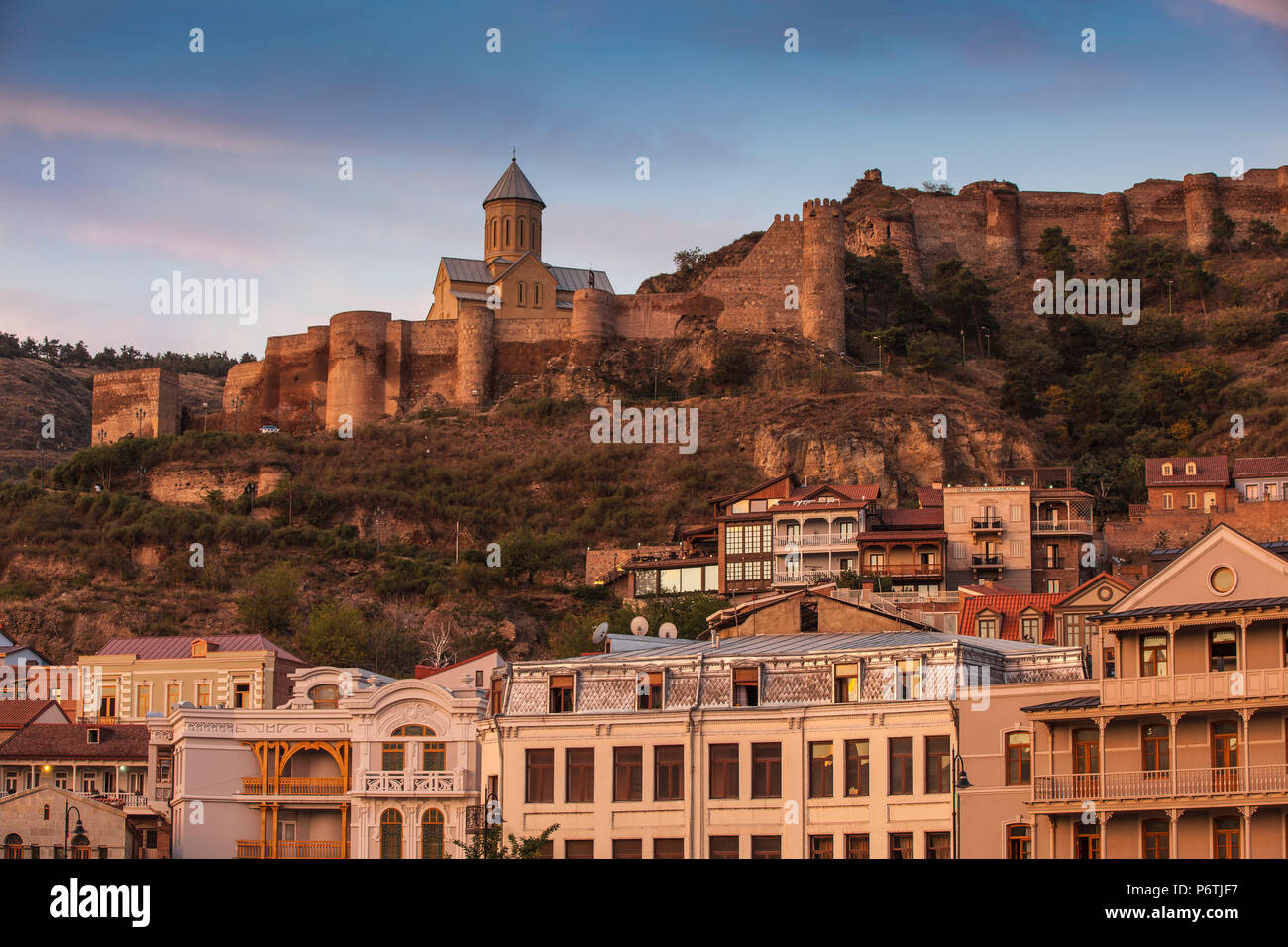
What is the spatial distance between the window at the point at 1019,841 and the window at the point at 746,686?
5.33m

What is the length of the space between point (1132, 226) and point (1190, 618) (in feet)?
327

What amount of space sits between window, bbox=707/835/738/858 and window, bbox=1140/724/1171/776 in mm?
6975

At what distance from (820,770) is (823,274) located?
7255cm

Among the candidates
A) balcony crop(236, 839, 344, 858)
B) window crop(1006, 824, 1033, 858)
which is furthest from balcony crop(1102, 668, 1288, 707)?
balcony crop(236, 839, 344, 858)

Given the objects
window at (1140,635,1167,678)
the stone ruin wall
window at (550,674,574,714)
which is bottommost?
window at (550,674,574,714)

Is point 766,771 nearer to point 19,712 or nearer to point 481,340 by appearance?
point 19,712

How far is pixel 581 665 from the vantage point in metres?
38.1

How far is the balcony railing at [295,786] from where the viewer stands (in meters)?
42.2

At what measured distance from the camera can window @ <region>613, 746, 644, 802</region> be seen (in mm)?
36094

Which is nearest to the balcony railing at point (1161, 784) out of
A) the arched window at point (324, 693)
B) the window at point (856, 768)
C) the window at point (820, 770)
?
the window at point (856, 768)

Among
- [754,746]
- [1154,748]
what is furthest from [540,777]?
[1154,748]

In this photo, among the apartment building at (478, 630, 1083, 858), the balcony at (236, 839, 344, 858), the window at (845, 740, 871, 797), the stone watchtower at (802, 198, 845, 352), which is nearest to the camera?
the apartment building at (478, 630, 1083, 858)

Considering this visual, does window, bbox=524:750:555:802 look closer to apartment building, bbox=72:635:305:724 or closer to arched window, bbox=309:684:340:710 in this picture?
arched window, bbox=309:684:340:710
